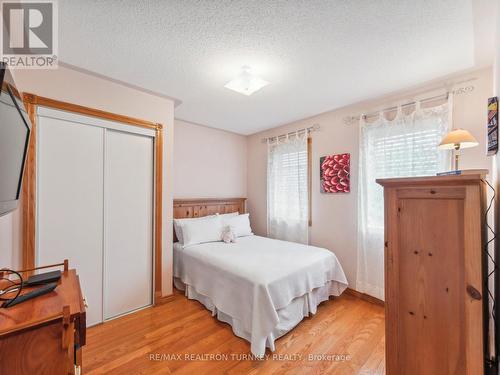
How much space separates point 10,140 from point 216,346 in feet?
6.48

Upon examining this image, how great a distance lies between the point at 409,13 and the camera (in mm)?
1383

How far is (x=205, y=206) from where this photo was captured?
3646 mm

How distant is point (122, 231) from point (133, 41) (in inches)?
69.1

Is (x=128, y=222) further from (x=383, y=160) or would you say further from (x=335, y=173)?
(x=383, y=160)

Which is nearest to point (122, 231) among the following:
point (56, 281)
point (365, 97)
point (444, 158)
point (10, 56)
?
point (56, 281)

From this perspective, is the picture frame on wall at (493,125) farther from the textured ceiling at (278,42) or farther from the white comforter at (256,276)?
the white comforter at (256,276)

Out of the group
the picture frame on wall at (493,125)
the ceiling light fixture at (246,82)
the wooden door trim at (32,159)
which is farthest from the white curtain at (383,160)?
the wooden door trim at (32,159)

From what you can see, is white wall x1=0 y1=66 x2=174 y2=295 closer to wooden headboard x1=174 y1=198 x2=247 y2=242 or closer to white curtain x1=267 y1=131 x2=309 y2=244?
wooden headboard x1=174 y1=198 x2=247 y2=242

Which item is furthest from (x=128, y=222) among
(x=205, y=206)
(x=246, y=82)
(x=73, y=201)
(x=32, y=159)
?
(x=246, y=82)

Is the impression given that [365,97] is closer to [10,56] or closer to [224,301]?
[224,301]

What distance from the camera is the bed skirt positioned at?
6.45 ft

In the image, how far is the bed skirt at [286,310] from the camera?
197 centimetres

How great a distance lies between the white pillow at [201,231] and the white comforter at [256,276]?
0.12m

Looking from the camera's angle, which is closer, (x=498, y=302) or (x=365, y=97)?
(x=498, y=302)
